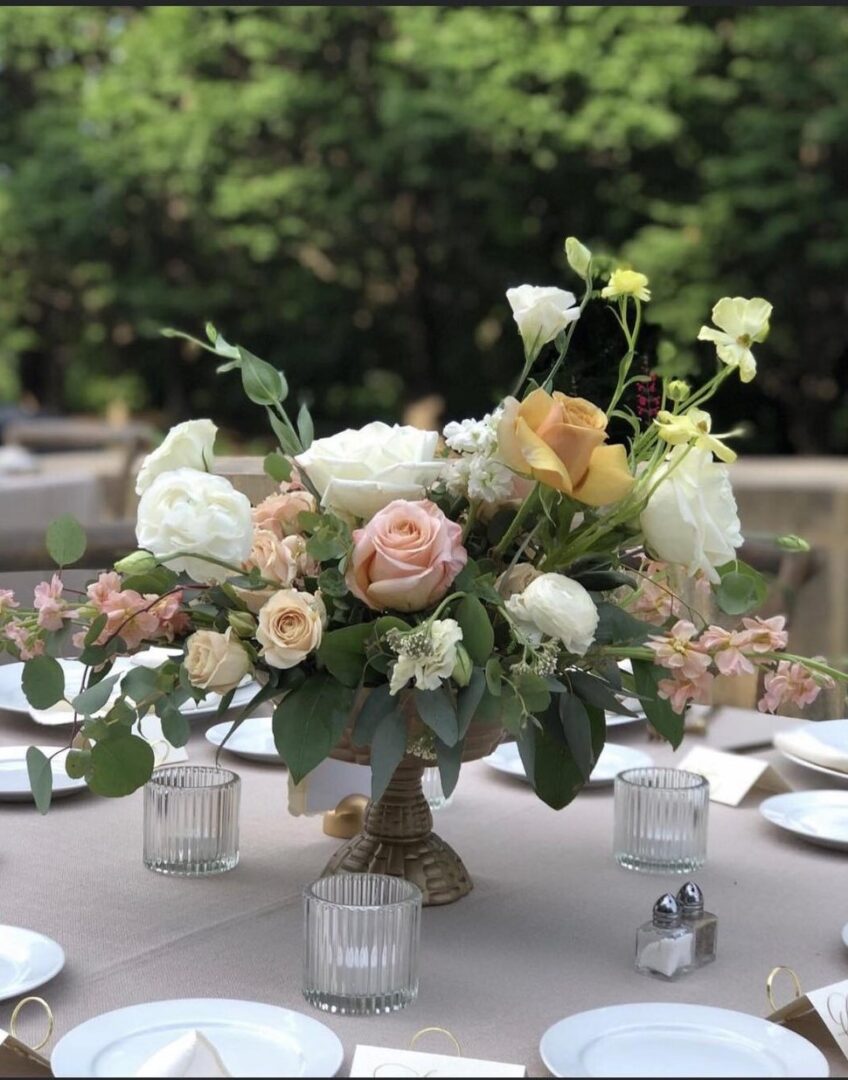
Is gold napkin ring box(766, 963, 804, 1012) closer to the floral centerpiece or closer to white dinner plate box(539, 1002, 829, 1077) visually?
white dinner plate box(539, 1002, 829, 1077)

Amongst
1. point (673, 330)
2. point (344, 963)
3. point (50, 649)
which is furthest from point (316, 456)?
point (673, 330)

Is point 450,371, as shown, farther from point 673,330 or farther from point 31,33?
point 31,33

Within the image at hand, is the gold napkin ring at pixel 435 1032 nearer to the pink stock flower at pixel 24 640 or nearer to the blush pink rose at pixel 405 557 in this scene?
the blush pink rose at pixel 405 557

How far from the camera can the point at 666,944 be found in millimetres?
1077

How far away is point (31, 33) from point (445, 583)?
1320 cm

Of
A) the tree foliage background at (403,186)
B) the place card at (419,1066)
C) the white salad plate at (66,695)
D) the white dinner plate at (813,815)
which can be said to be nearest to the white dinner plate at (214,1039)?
the place card at (419,1066)

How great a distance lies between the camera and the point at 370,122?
39.5ft

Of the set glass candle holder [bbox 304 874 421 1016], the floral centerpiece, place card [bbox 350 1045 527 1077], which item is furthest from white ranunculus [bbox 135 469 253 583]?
place card [bbox 350 1045 527 1077]

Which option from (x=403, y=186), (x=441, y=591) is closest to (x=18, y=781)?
(x=441, y=591)

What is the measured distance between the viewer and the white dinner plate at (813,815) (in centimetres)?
138

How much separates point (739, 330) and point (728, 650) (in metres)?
0.23

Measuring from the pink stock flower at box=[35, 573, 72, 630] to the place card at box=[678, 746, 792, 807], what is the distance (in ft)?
2.41

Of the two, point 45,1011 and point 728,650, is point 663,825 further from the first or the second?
point 45,1011

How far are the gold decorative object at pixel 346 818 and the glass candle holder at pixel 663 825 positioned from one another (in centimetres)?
24
